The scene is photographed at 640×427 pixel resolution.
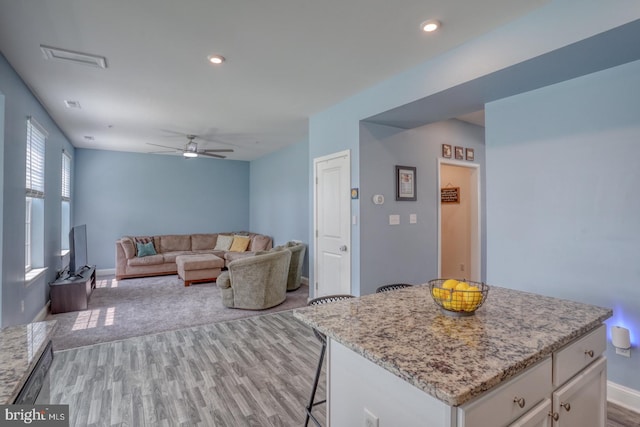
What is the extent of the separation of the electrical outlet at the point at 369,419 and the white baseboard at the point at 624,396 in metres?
2.29

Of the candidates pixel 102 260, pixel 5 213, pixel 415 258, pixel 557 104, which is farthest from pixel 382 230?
pixel 102 260

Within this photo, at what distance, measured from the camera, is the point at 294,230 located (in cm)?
643

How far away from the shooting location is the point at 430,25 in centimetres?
230

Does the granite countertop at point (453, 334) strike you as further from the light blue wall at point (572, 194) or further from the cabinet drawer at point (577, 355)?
the light blue wall at point (572, 194)

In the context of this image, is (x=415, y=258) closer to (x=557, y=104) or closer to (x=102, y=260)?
(x=557, y=104)

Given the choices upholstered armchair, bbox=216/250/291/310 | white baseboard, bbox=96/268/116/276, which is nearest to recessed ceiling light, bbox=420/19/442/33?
upholstered armchair, bbox=216/250/291/310

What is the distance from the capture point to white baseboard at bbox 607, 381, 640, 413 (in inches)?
85.0

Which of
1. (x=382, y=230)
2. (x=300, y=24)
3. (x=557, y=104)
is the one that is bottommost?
→ (x=382, y=230)

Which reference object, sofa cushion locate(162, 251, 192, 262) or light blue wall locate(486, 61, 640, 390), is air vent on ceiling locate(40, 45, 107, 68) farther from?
sofa cushion locate(162, 251, 192, 262)

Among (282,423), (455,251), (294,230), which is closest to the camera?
(282,423)

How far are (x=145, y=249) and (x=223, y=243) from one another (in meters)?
1.66

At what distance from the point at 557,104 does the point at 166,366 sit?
4.00m

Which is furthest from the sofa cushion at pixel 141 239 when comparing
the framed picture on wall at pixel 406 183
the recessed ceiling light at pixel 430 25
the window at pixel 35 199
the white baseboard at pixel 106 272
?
the recessed ceiling light at pixel 430 25

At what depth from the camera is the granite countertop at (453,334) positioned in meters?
0.94
